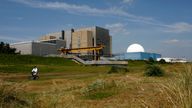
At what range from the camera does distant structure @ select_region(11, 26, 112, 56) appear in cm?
14338

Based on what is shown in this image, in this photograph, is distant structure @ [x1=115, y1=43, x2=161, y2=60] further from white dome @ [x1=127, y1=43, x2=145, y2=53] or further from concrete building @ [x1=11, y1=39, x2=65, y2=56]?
concrete building @ [x1=11, y1=39, x2=65, y2=56]

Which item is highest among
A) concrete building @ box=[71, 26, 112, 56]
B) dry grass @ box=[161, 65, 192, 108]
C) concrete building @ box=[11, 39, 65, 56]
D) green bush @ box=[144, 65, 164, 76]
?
concrete building @ box=[71, 26, 112, 56]

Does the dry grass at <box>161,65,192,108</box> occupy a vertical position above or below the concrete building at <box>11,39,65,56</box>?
below

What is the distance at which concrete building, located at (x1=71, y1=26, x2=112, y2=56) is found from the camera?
160 m

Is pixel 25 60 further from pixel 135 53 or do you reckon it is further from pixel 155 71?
pixel 135 53

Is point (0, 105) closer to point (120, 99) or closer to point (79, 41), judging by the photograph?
point (120, 99)

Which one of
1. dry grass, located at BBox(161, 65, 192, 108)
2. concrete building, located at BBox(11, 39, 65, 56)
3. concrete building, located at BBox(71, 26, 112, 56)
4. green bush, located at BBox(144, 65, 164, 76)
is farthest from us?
concrete building, located at BBox(71, 26, 112, 56)

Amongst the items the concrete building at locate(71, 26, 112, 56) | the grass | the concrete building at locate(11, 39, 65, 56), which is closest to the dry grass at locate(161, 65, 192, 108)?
the grass

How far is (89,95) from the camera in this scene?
13.1 meters

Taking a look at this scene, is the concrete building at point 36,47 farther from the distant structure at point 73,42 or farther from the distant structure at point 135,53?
the distant structure at point 135,53

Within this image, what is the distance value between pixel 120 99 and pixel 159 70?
46.9ft

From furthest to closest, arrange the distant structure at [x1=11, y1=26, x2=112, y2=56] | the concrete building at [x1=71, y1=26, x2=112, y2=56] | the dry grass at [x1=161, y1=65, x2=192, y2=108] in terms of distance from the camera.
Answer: the concrete building at [x1=71, y1=26, x2=112, y2=56]
the distant structure at [x1=11, y1=26, x2=112, y2=56]
the dry grass at [x1=161, y1=65, x2=192, y2=108]

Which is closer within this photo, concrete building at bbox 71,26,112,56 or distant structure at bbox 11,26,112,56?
distant structure at bbox 11,26,112,56

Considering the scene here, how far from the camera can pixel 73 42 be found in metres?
168
